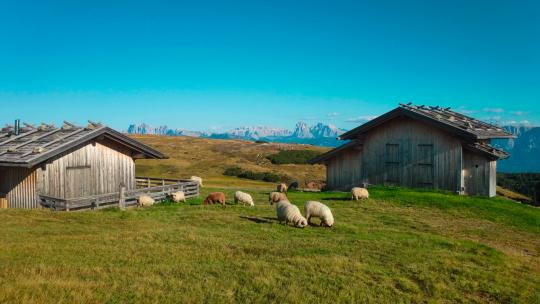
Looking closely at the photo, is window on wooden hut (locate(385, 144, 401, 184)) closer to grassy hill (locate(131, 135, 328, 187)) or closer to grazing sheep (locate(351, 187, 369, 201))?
grazing sheep (locate(351, 187, 369, 201))

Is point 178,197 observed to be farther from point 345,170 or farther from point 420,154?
point 420,154

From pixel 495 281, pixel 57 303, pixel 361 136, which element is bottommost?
pixel 495 281

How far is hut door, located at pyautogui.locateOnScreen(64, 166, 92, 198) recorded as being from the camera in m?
26.2

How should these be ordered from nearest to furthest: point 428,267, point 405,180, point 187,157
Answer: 1. point 428,267
2. point 405,180
3. point 187,157

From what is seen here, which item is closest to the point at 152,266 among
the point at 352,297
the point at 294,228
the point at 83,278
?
the point at 83,278

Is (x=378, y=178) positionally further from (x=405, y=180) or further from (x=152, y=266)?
(x=152, y=266)

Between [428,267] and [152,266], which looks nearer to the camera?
[152,266]

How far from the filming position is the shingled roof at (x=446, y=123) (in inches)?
1204

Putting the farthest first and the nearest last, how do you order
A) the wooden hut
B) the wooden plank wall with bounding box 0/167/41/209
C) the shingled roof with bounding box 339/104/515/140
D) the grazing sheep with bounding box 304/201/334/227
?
the shingled roof with bounding box 339/104/515/140, the wooden plank wall with bounding box 0/167/41/209, the wooden hut, the grazing sheep with bounding box 304/201/334/227

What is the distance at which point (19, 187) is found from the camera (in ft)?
83.1

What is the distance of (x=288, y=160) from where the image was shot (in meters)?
85.8

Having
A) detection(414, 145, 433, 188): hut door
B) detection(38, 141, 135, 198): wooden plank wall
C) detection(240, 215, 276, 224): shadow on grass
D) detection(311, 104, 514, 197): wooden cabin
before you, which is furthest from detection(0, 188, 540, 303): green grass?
detection(414, 145, 433, 188): hut door

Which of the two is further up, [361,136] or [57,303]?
[361,136]

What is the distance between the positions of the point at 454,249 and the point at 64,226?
15251mm
